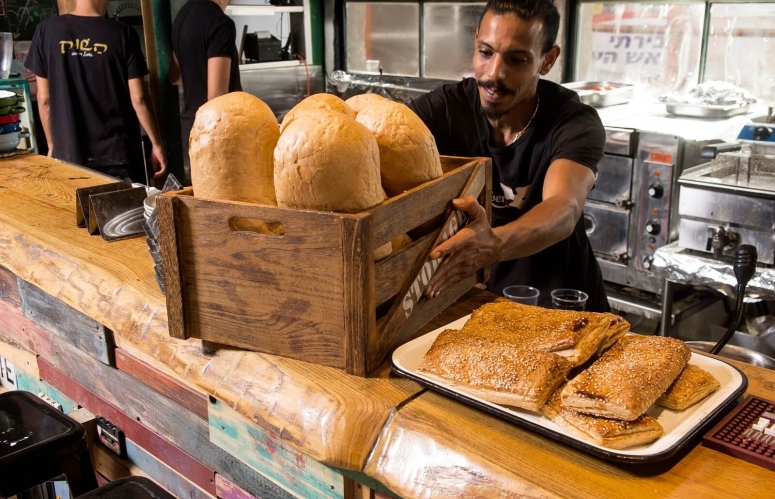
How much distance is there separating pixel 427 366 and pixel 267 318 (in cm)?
29

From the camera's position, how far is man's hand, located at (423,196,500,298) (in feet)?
4.30

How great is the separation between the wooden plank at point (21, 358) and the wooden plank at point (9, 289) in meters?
0.17

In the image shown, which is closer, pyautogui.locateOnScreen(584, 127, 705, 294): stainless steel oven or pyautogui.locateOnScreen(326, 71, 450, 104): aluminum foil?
pyautogui.locateOnScreen(584, 127, 705, 294): stainless steel oven

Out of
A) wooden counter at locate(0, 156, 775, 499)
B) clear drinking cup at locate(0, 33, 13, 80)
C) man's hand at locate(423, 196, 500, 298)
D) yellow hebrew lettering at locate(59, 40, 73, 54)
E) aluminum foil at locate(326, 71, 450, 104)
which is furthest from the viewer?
aluminum foil at locate(326, 71, 450, 104)

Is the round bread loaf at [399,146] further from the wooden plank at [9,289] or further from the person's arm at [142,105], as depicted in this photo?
the person's arm at [142,105]

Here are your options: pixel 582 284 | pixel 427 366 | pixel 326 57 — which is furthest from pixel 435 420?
pixel 326 57

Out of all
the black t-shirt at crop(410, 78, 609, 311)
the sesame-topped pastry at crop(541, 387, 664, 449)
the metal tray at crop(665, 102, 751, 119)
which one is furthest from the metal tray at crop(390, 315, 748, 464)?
the metal tray at crop(665, 102, 751, 119)

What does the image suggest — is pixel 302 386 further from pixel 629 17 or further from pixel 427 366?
pixel 629 17

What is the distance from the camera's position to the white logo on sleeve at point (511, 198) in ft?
7.32

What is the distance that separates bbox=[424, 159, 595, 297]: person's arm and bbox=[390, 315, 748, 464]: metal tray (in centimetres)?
21

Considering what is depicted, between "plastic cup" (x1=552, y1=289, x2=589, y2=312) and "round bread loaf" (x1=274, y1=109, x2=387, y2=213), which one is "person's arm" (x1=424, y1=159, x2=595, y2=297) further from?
"round bread loaf" (x1=274, y1=109, x2=387, y2=213)

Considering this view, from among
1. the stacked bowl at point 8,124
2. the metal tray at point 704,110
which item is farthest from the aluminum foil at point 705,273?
the stacked bowl at point 8,124

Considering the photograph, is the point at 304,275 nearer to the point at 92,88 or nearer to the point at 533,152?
the point at 533,152

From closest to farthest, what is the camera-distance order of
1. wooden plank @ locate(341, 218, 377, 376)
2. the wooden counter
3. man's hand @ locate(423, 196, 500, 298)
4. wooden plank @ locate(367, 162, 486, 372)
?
the wooden counter → wooden plank @ locate(341, 218, 377, 376) → wooden plank @ locate(367, 162, 486, 372) → man's hand @ locate(423, 196, 500, 298)
